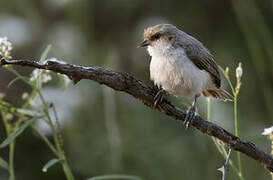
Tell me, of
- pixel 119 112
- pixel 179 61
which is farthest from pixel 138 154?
pixel 179 61

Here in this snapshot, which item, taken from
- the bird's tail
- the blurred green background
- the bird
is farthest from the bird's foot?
the blurred green background

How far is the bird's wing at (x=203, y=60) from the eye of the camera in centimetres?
354

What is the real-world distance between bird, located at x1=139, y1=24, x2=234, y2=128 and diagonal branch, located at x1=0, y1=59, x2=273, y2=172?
1.29 feet

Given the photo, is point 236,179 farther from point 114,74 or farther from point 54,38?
point 114,74

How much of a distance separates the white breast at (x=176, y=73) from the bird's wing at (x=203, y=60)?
0.17 ft

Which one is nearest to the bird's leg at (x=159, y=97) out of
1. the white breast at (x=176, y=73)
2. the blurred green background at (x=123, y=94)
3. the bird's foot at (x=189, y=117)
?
the bird's foot at (x=189, y=117)

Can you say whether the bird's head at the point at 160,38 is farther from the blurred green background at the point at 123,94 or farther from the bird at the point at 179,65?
the blurred green background at the point at 123,94

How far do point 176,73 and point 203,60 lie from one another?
348mm

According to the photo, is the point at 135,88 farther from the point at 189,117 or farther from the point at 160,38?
the point at 160,38

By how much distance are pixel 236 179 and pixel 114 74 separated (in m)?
3.21

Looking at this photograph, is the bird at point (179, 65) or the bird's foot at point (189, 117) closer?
the bird's foot at point (189, 117)

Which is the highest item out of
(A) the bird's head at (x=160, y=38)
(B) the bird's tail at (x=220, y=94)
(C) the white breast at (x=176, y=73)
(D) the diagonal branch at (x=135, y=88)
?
(A) the bird's head at (x=160, y=38)

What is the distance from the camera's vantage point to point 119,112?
5.56 metres

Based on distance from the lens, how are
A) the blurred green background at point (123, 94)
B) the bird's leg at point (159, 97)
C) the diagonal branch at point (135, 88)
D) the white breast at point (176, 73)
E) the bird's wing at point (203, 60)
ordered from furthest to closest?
the blurred green background at point (123, 94)
the bird's wing at point (203, 60)
the white breast at point (176, 73)
the bird's leg at point (159, 97)
the diagonal branch at point (135, 88)
